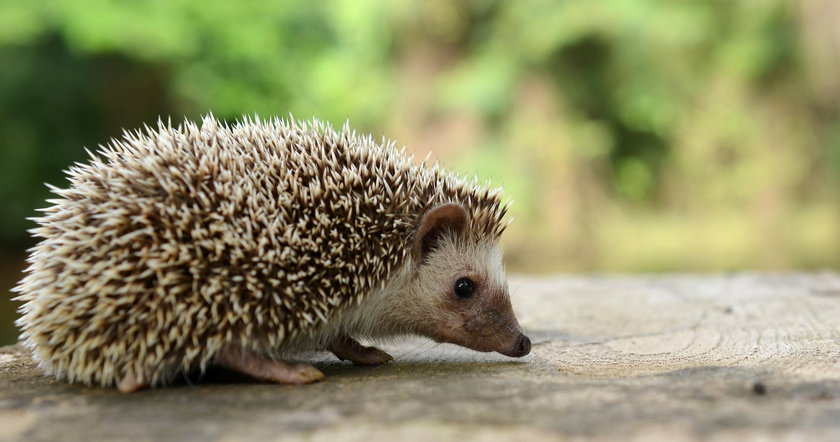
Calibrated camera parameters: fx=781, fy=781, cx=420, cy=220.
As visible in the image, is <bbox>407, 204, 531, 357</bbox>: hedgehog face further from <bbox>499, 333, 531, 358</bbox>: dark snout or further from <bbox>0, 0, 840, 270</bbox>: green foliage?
<bbox>0, 0, 840, 270</bbox>: green foliage

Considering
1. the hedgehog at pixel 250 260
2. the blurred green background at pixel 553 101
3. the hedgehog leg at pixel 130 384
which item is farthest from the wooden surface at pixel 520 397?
the blurred green background at pixel 553 101

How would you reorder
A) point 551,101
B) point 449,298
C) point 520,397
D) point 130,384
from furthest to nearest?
point 551,101 < point 449,298 < point 130,384 < point 520,397

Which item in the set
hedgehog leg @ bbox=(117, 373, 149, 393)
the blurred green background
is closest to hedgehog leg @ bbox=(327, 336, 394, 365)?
hedgehog leg @ bbox=(117, 373, 149, 393)

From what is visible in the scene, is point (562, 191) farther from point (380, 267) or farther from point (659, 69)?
point (380, 267)

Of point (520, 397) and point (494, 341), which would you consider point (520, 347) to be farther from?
point (520, 397)

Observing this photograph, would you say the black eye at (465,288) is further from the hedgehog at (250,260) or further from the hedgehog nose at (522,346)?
the hedgehog nose at (522,346)

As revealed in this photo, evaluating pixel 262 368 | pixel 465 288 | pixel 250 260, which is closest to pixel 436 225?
pixel 465 288

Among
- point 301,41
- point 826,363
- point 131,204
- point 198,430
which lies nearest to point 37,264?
point 131,204
